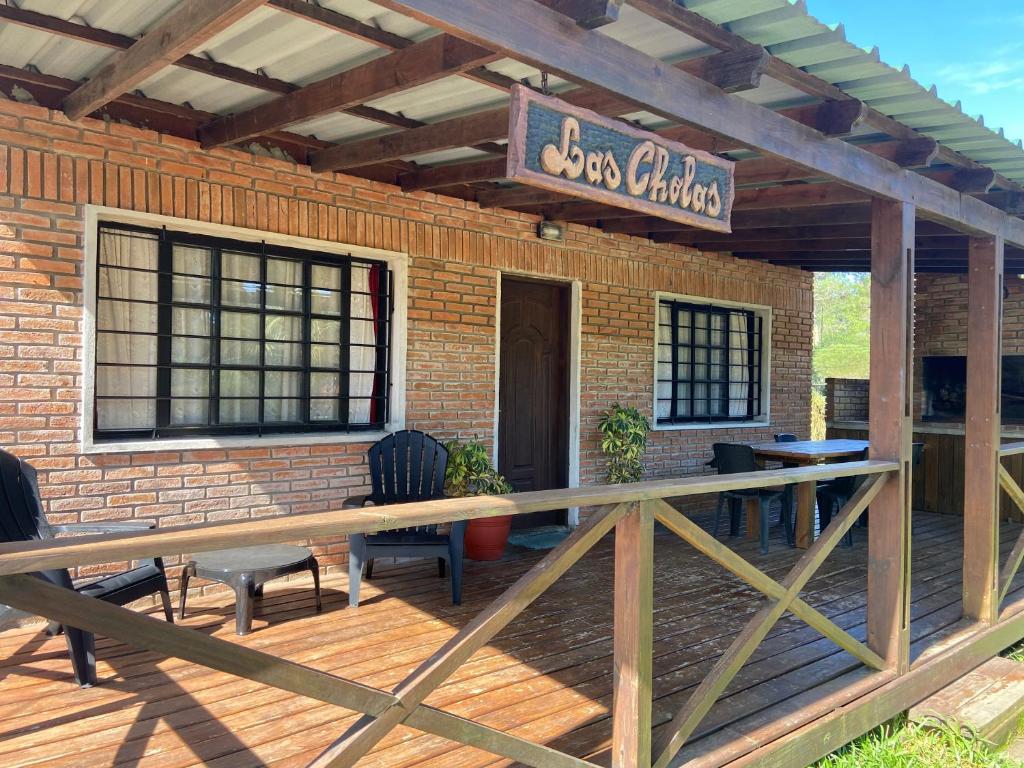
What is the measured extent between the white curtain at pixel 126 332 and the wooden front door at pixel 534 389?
2445 mm

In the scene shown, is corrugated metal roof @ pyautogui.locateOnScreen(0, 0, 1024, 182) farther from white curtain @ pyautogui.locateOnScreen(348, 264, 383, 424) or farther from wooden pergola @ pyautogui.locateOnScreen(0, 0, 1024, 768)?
white curtain @ pyautogui.locateOnScreen(348, 264, 383, 424)

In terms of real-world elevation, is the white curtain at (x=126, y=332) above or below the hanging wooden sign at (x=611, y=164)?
below

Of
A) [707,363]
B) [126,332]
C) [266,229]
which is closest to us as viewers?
[126,332]

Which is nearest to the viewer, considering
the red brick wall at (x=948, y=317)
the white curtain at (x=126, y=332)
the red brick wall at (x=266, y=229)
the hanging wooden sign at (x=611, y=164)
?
the hanging wooden sign at (x=611, y=164)

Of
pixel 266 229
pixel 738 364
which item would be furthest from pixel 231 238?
pixel 738 364

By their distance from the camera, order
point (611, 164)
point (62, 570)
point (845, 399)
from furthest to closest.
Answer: point (845, 399) → point (62, 570) → point (611, 164)

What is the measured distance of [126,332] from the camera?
13.2ft

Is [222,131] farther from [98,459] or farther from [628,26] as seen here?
[628,26]

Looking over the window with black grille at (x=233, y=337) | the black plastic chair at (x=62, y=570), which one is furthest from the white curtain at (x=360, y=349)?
the black plastic chair at (x=62, y=570)

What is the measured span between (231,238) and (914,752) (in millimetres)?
4041

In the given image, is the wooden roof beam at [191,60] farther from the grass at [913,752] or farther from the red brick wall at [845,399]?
the red brick wall at [845,399]

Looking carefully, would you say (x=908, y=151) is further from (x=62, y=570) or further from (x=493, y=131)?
(x=62, y=570)

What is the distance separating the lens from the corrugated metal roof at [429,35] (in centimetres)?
248

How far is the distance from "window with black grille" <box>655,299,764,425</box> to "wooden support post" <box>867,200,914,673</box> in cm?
338
